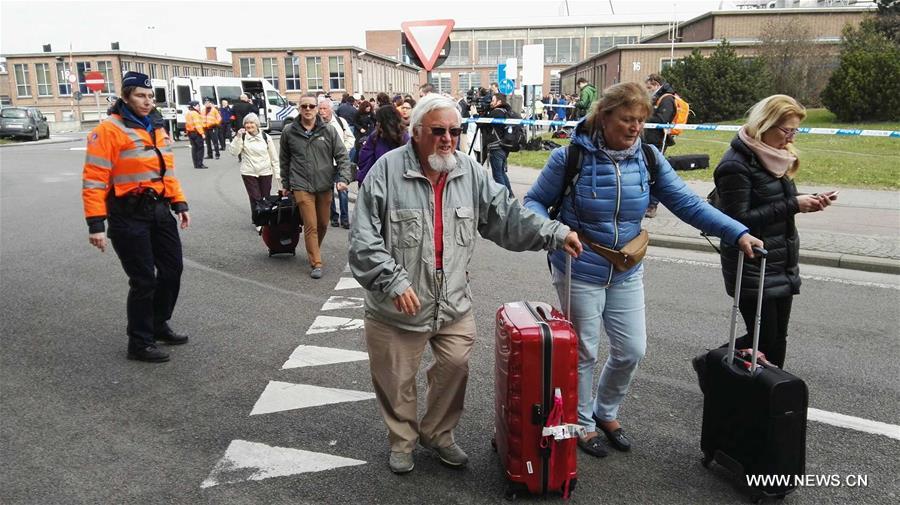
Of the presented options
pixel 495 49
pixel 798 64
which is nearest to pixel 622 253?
pixel 798 64

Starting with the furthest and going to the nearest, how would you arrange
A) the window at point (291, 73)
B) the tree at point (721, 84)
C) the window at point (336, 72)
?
the window at point (291, 73), the window at point (336, 72), the tree at point (721, 84)

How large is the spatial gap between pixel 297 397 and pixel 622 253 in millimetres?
2330

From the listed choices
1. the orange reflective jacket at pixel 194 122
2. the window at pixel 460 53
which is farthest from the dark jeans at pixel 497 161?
the window at pixel 460 53

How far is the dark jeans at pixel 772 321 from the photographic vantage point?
13.1 ft

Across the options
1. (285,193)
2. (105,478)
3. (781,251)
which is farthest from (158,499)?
(285,193)

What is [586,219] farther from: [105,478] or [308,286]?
[308,286]

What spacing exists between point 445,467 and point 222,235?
7.40m

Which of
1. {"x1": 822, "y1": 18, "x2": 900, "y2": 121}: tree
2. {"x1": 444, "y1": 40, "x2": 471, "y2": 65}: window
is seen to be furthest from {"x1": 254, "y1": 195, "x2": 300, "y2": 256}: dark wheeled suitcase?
{"x1": 444, "y1": 40, "x2": 471, "y2": 65}: window

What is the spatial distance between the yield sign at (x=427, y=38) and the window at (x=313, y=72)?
68925mm

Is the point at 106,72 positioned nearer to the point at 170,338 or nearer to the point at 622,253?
the point at 170,338

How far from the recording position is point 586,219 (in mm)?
3689

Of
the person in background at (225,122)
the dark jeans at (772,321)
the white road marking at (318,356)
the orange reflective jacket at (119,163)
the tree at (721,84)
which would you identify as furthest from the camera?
the tree at (721,84)

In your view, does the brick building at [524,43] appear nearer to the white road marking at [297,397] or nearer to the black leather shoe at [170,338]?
the black leather shoe at [170,338]

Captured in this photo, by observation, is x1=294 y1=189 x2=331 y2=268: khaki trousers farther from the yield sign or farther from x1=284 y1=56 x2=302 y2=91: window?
x1=284 y1=56 x2=302 y2=91: window
